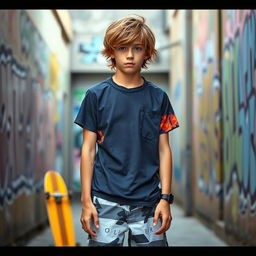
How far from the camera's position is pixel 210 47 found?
9.45 meters

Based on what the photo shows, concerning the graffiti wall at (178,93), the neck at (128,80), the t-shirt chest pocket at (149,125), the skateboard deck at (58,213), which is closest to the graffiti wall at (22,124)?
the skateboard deck at (58,213)

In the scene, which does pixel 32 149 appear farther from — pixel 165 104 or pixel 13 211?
pixel 165 104

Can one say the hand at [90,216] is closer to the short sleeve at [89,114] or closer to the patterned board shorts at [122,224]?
the patterned board shorts at [122,224]

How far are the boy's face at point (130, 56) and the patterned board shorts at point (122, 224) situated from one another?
22.7 inches

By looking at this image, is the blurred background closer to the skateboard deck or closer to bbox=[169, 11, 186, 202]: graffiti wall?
bbox=[169, 11, 186, 202]: graffiti wall

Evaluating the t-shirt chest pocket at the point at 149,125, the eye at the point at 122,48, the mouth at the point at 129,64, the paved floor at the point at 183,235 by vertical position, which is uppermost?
the eye at the point at 122,48

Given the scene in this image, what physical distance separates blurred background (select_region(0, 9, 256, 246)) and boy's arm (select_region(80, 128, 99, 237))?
348 cm

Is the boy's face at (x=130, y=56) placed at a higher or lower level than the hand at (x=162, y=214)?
higher

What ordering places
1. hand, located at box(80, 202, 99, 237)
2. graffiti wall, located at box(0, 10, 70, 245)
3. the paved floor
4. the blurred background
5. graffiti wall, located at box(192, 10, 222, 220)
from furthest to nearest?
graffiti wall, located at box(192, 10, 222, 220), the paved floor, graffiti wall, located at box(0, 10, 70, 245), the blurred background, hand, located at box(80, 202, 99, 237)

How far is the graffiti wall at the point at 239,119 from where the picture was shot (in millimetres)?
6172

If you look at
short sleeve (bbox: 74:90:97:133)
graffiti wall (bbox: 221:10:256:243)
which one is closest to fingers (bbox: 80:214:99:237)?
short sleeve (bbox: 74:90:97:133)

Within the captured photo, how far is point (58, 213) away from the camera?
6543 millimetres

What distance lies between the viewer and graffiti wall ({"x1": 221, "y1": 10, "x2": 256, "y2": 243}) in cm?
617
